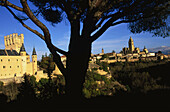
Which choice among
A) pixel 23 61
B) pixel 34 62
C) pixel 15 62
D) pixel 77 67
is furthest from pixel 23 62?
pixel 77 67

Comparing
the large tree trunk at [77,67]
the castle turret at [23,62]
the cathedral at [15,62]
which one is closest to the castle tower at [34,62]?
the cathedral at [15,62]

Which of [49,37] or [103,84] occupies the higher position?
[49,37]

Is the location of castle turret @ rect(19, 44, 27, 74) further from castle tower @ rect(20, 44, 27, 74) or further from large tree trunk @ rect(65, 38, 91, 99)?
large tree trunk @ rect(65, 38, 91, 99)

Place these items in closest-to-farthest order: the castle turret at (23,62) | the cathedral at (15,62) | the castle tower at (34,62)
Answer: the cathedral at (15,62) → the castle turret at (23,62) → the castle tower at (34,62)

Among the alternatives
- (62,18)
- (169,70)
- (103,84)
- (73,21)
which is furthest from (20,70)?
(169,70)

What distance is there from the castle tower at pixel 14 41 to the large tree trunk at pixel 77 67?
3919 centimetres

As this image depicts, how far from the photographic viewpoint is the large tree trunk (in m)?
3.10

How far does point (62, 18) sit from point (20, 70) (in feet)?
103

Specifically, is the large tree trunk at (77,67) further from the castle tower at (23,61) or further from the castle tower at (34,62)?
the castle tower at (23,61)

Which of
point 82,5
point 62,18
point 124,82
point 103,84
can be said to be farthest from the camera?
point 124,82

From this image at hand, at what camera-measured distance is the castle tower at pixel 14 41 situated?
1425 inches

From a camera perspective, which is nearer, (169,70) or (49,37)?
(49,37)

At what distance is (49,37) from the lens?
3232mm

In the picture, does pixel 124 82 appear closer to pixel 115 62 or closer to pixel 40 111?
pixel 115 62
